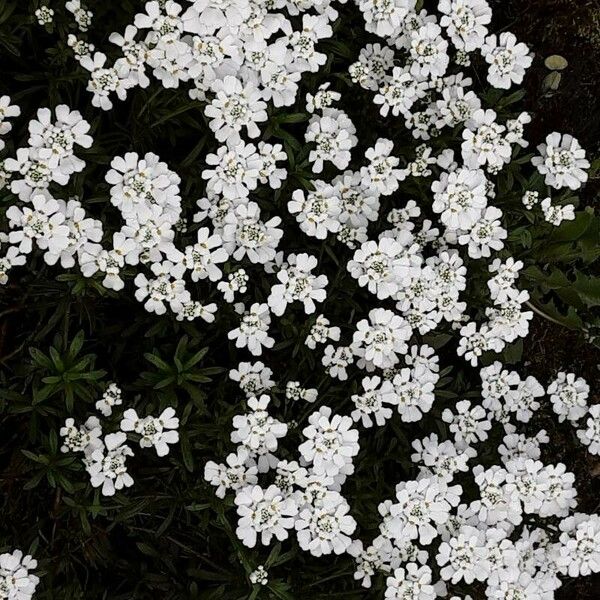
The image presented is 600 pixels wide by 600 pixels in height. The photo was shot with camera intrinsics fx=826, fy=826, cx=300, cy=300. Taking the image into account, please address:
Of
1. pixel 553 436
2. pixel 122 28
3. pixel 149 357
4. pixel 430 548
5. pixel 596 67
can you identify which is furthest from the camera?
pixel 596 67

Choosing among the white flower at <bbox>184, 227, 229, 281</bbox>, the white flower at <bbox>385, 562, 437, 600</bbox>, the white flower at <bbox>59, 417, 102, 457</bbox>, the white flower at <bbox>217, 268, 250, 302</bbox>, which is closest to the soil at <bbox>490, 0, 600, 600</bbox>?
the white flower at <bbox>385, 562, 437, 600</bbox>

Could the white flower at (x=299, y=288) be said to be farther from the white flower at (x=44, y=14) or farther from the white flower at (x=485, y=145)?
the white flower at (x=44, y=14)

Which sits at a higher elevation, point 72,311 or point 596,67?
point 596,67

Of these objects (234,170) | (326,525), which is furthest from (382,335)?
(234,170)

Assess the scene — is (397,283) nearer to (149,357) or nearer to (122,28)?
(149,357)

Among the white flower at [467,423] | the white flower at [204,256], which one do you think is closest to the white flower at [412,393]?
the white flower at [467,423]

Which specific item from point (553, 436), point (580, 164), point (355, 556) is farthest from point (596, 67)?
point (355, 556)

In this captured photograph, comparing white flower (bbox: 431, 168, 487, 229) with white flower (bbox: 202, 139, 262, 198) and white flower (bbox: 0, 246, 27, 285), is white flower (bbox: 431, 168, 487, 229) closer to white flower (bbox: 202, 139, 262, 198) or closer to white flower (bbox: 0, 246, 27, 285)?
white flower (bbox: 202, 139, 262, 198)
